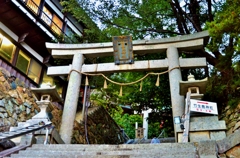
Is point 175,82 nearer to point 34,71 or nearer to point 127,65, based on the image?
point 127,65

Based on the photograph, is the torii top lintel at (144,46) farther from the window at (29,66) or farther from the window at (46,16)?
the window at (46,16)

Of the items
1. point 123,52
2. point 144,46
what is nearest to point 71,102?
point 123,52

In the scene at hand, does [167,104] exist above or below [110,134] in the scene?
above

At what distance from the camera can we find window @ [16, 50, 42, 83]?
11.1 meters

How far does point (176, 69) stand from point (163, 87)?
3599 mm

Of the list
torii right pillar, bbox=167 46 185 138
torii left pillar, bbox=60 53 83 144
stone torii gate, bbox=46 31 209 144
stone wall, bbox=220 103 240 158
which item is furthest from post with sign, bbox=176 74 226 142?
torii left pillar, bbox=60 53 83 144

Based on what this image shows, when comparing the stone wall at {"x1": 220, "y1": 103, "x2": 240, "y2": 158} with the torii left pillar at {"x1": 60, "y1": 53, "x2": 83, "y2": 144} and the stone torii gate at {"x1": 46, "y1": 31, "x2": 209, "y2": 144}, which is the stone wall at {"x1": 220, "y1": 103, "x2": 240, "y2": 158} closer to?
the stone torii gate at {"x1": 46, "y1": 31, "x2": 209, "y2": 144}

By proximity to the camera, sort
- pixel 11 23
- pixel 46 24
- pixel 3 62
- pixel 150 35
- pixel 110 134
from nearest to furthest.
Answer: pixel 3 62 → pixel 11 23 → pixel 150 35 → pixel 46 24 → pixel 110 134

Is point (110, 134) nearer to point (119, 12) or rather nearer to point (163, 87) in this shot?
point (163, 87)

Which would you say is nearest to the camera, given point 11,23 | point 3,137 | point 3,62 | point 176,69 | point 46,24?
point 3,137

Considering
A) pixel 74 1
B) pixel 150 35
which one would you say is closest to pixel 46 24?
pixel 74 1

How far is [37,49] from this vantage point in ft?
39.7

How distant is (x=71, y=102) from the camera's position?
8.23 meters

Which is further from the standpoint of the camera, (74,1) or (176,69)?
(74,1)
